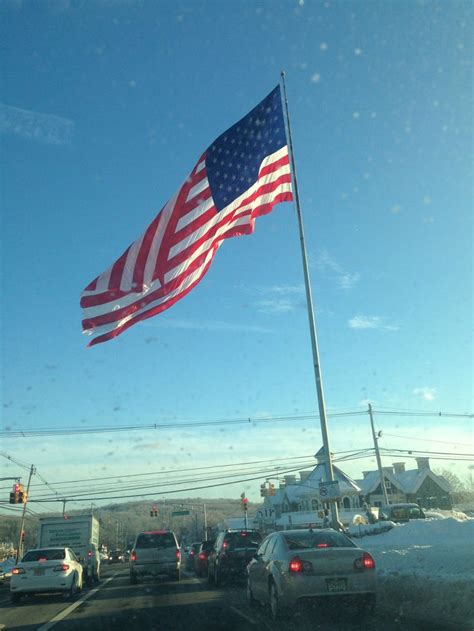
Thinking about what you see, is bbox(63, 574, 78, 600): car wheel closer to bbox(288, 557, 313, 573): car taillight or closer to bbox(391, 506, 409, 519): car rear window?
bbox(288, 557, 313, 573): car taillight

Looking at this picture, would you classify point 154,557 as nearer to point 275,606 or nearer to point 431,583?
point 275,606

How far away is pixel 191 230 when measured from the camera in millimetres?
13477

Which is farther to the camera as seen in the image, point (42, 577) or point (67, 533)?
point (67, 533)

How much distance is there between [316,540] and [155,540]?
551 inches

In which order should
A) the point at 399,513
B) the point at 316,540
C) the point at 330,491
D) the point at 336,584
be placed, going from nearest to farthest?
the point at 336,584
the point at 316,540
the point at 330,491
the point at 399,513

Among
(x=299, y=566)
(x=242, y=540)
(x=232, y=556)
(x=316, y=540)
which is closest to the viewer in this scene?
(x=299, y=566)

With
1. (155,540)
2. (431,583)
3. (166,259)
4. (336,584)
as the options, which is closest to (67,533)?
(155,540)

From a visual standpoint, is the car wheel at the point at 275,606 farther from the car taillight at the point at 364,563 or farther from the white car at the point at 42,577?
the white car at the point at 42,577

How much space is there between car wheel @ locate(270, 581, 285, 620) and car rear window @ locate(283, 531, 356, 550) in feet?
2.46

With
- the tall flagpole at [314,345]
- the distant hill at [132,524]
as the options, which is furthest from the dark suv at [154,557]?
the distant hill at [132,524]

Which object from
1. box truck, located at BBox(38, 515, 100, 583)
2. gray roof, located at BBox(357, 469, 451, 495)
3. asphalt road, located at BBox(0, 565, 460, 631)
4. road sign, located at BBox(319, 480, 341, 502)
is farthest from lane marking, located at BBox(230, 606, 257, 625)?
gray roof, located at BBox(357, 469, 451, 495)

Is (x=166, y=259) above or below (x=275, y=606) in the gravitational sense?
above

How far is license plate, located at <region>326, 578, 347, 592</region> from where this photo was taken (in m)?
9.41

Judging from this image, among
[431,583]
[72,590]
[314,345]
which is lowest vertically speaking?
[431,583]
